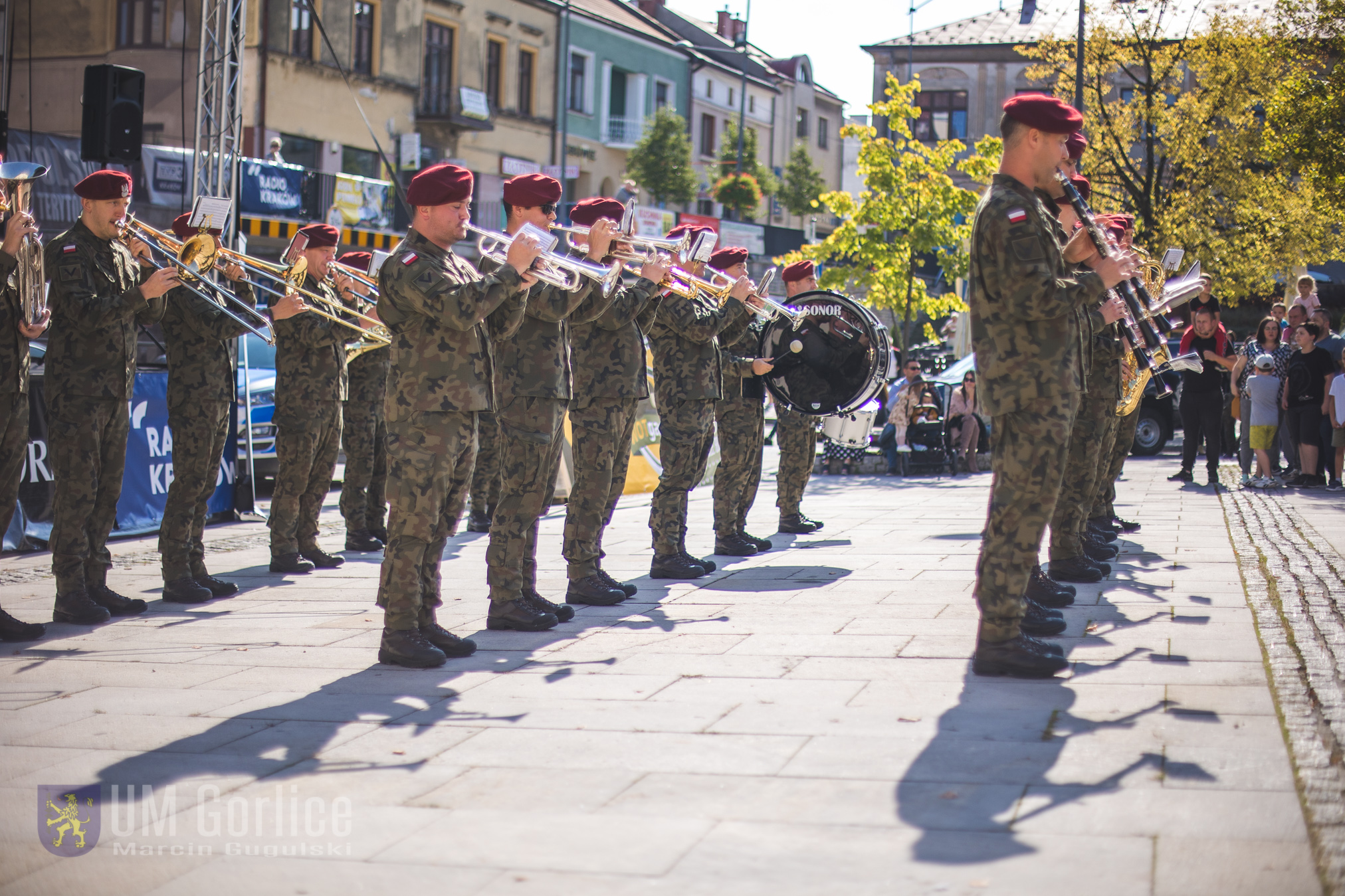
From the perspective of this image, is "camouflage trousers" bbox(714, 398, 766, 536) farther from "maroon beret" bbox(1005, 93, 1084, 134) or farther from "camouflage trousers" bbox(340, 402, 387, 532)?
"maroon beret" bbox(1005, 93, 1084, 134)

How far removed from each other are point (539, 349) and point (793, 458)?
15.0 ft

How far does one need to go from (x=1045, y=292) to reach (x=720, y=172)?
4729cm

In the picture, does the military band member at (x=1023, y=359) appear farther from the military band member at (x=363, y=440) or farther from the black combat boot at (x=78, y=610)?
the military band member at (x=363, y=440)

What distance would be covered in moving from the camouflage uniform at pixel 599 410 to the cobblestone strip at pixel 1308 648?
347 cm

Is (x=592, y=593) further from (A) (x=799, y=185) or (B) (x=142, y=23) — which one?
(A) (x=799, y=185)

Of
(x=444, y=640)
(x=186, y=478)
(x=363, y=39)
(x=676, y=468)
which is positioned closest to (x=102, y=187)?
(x=186, y=478)

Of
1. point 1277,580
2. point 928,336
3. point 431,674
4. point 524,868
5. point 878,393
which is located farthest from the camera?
point 928,336

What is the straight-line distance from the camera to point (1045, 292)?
5387 mm

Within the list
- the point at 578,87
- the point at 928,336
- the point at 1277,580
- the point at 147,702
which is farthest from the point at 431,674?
the point at 578,87

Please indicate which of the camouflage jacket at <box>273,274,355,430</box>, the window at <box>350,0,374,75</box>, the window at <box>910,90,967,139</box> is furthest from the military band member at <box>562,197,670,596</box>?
the window at <box>910,90,967,139</box>

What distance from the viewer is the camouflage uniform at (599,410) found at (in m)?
7.63

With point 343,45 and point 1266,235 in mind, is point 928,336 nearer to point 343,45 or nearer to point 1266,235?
point 1266,235

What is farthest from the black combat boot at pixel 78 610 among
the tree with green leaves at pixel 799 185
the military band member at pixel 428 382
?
the tree with green leaves at pixel 799 185

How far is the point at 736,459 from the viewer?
399 inches
